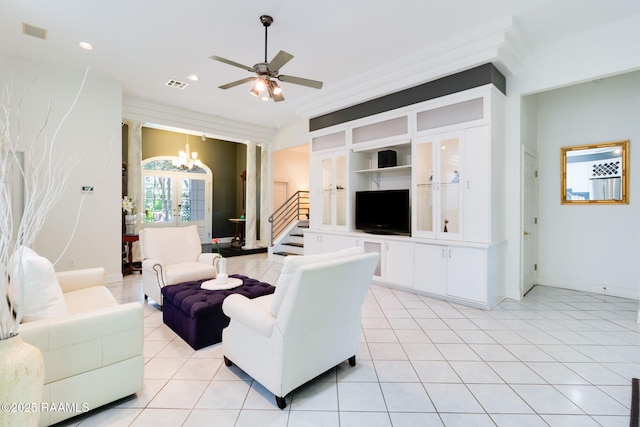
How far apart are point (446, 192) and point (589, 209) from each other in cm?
222

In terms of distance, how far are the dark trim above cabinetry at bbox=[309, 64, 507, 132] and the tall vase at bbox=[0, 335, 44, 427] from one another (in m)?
4.74

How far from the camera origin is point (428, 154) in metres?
4.43

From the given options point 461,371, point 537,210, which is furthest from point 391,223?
point 461,371

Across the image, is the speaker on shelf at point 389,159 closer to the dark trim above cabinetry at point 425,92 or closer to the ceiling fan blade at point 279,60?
the dark trim above cabinetry at point 425,92

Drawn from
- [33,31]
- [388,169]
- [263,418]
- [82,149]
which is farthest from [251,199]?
[263,418]

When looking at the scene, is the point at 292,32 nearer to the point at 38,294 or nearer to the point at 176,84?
the point at 176,84

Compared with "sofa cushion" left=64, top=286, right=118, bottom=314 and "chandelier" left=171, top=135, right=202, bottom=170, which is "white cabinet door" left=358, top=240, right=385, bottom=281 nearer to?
"sofa cushion" left=64, top=286, right=118, bottom=314

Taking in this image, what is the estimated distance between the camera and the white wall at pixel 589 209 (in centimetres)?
411

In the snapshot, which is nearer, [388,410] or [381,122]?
[388,410]

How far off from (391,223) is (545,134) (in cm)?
282

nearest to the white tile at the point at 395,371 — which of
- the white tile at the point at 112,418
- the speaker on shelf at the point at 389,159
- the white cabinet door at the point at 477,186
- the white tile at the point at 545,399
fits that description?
the white tile at the point at 545,399

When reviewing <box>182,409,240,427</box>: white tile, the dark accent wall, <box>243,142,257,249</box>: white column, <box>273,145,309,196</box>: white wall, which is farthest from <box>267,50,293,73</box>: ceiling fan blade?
the dark accent wall

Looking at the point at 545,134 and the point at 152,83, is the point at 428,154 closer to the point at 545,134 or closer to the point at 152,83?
the point at 545,134

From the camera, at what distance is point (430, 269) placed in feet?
13.9
